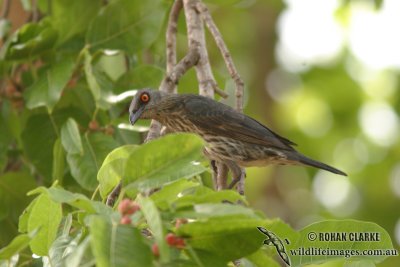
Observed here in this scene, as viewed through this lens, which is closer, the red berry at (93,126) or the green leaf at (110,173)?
the green leaf at (110,173)

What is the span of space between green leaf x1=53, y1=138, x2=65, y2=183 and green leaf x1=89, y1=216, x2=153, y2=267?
213cm

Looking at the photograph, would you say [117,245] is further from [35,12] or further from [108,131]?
[35,12]

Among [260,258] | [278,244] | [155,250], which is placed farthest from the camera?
[278,244]

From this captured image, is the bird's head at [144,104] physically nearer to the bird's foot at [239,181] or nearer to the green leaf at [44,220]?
the bird's foot at [239,181]

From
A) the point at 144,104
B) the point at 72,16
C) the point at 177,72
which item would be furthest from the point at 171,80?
the point at 72,16

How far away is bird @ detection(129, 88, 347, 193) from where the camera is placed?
5035mm

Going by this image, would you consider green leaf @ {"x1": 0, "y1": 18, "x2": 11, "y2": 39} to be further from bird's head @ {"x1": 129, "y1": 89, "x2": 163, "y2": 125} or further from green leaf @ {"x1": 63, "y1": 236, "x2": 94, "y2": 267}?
green leaf @ {"x1": 63, "y1": 236, "x2": 94, "y2": 267}

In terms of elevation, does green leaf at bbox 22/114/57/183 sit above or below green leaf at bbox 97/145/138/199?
below

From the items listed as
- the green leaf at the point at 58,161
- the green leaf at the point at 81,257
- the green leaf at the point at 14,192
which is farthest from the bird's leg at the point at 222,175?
the green leaf at the point at 81,257

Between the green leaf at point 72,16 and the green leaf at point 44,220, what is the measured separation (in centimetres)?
239

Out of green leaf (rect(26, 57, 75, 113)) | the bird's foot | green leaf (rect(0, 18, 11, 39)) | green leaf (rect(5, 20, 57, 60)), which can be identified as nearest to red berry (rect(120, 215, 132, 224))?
the bird's foot

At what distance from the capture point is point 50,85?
4785 millimetres

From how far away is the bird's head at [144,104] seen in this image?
4867 mm

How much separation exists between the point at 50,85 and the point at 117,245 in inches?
102
